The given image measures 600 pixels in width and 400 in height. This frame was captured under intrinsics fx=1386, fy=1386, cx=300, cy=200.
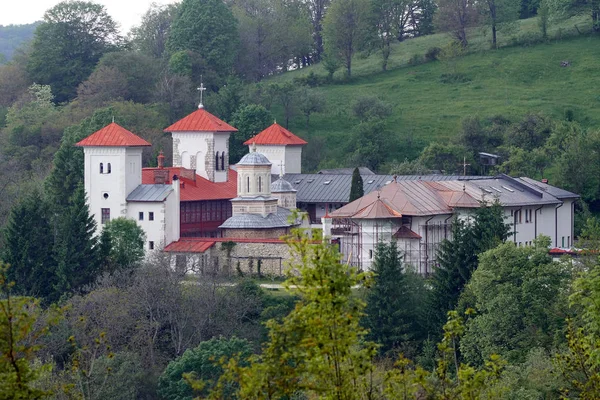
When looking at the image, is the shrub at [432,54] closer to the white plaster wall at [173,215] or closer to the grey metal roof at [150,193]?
the grey metal roof at [150,193]

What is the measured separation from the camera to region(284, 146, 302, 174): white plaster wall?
222 feet

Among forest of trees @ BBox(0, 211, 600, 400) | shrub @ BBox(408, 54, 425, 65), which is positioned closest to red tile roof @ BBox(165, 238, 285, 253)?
forest of trees @ BBox(0, 211, 600, 400)

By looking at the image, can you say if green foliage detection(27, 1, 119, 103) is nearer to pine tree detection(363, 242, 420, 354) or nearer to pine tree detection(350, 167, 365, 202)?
pine tree detection(350, 167, 365, 202)

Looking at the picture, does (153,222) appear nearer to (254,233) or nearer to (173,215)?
(173,215)

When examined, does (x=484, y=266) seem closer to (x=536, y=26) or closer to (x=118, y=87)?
(x=118, y=87)

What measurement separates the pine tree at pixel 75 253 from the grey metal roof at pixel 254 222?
19.2 feet

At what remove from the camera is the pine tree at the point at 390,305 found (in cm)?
4659

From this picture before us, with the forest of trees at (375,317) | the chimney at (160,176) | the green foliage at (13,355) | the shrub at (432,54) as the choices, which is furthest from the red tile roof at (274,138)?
the green foliage at (13,355)

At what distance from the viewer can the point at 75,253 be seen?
172ft

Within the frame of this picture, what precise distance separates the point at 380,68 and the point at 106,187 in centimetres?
4109

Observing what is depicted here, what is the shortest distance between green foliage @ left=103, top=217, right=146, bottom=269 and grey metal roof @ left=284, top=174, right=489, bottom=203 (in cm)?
996

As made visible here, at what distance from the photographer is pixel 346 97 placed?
291 ft

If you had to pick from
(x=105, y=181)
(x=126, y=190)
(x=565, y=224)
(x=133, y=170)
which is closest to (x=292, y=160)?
(x=133, y=170)

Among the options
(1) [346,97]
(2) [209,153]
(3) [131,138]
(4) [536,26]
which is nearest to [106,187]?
(3) [131,138]
